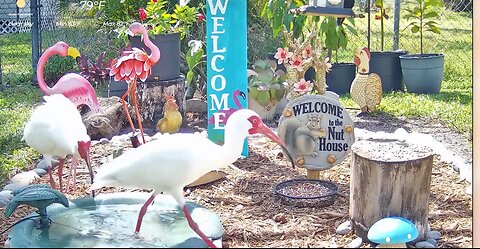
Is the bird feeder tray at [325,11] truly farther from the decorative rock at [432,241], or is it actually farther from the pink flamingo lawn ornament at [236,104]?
the decorative rock at [432,241]

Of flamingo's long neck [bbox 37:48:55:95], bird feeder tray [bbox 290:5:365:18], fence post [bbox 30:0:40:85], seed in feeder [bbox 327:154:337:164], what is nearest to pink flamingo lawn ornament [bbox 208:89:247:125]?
seed in feeder [bbox 327:154:337:164]

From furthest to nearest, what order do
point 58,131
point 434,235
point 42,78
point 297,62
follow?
point 297,62
point 42,78
point 58,131
point 434,235

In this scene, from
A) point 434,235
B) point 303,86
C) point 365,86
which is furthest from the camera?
point 365,86

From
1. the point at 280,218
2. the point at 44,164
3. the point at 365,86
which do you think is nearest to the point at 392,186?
the point at 280,218

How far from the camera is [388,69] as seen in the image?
26.4 feet

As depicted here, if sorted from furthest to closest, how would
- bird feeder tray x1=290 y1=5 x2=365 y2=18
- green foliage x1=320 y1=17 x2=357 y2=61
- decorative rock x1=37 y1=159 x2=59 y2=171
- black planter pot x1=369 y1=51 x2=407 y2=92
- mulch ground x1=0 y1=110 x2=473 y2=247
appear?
1. black planter pot x1=369 y1=51 x2=407 y2=92
2. green foliage x1=320 y1=17 x2=357 y2=61
3. bird feeder tray x1=290 y1=5 x2=365 y2=18
4. decorative rock x1=37 y1=159 x2=59 y2=171
5. mulch ground x1=0 y1=110 x2=473 y2=247

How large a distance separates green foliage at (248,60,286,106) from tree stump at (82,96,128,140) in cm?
117

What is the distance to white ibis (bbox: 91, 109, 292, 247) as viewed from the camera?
3066 mm

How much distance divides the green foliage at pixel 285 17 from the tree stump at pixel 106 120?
1869 mm

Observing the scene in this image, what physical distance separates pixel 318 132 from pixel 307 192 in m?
0.37

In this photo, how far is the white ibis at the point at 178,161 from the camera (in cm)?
307

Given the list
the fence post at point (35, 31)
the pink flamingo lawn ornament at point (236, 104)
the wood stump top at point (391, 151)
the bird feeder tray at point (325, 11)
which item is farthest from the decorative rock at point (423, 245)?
the fence post at point (35, 31)

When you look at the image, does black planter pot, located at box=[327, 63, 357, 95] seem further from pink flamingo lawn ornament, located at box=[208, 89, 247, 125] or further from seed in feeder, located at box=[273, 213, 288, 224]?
seed in feeder, located at box=[273, 213, 288, 224]

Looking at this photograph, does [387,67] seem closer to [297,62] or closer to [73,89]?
[297,62]
